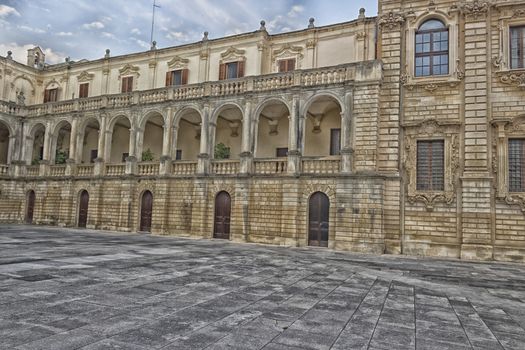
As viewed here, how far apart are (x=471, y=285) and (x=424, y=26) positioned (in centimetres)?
1435

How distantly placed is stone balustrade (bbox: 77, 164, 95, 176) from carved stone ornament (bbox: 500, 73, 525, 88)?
25.4 m

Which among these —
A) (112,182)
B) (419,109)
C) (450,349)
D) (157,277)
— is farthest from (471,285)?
(112,182)

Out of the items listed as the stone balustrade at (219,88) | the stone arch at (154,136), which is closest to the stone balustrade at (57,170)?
the stone balustrade at (219,88)

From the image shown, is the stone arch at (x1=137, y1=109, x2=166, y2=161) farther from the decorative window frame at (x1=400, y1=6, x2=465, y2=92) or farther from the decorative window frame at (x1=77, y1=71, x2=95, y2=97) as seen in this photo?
the decorative window frame at (x1=400, y1=6, x2=465, y2=92)

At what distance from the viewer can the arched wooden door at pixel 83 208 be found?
2702cm

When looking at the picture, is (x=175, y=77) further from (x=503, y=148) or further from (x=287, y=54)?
(x=503, y=148)

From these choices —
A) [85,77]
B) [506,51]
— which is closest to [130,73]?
[85,77]

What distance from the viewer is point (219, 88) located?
23406 mm

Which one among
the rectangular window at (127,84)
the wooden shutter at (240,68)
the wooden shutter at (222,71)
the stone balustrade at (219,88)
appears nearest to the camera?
the stone balustrade at (219,88)

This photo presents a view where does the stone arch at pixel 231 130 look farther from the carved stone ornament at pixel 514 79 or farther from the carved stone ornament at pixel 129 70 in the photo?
the carved stone ornament at pixel 514 79

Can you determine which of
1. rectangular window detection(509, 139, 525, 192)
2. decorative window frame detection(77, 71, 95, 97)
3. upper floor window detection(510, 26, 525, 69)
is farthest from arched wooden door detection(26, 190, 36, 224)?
upper floor window detection(510, 26, 525, 69)

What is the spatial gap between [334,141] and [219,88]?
7775 mm

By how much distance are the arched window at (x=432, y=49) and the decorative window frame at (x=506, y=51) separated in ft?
7.39

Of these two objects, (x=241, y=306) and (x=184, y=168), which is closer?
(x=241, y=306)
